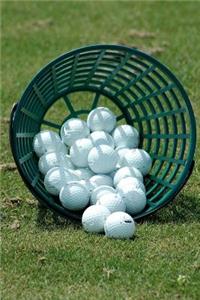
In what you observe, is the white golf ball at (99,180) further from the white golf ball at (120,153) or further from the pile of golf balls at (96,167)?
the white golf ball at (120,153)

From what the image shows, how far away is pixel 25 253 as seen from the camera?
5422 mm

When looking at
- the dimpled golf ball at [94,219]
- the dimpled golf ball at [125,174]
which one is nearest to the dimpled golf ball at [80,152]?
the dimpled golf ball at [125,174]

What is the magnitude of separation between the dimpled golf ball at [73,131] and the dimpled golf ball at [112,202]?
0.65 metres

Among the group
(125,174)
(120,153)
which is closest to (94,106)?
(120,153)

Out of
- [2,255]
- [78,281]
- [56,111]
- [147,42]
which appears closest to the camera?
[78,281]

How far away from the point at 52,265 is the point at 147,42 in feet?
18.9

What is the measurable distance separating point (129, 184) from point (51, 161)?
637 millimetres

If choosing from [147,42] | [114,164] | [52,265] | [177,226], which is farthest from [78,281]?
[147,42]

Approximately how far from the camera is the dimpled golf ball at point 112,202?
591 centimetres

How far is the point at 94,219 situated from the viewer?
18.9 feet

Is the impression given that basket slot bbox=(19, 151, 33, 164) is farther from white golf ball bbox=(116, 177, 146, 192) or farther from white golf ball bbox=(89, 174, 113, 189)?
white golf ball bbox=(116, 177, 146, 192)

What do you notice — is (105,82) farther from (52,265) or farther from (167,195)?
(52,265)

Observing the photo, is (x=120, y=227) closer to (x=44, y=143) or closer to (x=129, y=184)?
(x=129, y=184)

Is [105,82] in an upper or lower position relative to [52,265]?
upper
